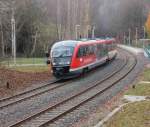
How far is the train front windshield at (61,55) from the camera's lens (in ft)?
111

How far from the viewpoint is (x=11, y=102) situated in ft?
73.9

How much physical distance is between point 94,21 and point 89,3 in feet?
27.3

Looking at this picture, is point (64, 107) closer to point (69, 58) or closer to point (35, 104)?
point (35, 104)

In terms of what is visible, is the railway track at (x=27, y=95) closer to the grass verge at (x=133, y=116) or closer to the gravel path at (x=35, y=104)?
the gravel path at (x=35, y=104)

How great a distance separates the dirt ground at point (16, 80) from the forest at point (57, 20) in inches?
508

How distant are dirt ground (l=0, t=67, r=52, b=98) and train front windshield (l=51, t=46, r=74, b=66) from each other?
5.10 feet

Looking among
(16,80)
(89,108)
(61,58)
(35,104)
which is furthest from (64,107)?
(61,58)

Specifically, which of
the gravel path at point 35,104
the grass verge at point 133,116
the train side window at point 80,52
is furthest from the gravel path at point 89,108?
the train side window at point 80,52

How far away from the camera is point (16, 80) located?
31219 mm

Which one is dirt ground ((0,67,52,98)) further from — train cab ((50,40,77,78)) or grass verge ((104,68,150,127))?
grass verge ((104,68,150,127))

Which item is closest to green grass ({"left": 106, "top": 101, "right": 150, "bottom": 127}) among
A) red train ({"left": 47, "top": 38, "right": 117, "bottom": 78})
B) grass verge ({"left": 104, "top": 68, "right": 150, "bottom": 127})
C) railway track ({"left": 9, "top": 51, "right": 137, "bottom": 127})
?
grass verge ({"left": 104, "top": 68, "right": 150, "bottom": 127})

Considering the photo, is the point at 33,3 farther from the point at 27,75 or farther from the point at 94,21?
the point at 94,21

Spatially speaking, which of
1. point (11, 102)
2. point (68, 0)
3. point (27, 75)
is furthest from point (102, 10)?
point (11, 102)

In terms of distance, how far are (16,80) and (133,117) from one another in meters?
15.8
